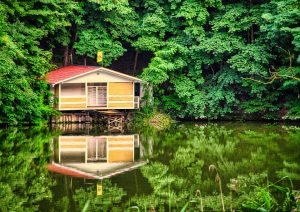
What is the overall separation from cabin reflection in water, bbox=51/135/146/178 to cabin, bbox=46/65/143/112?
7650mm

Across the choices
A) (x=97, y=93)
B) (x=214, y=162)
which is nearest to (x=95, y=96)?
(x=97, y=93)

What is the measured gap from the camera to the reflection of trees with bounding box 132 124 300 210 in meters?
10.2

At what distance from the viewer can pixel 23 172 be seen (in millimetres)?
12789

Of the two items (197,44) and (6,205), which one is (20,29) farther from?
(6,205)

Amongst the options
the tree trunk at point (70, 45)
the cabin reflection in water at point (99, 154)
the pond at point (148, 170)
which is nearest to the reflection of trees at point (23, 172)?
the pond at point (148, 170)

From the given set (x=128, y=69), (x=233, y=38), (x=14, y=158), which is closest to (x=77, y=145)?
(x=14, y=158)

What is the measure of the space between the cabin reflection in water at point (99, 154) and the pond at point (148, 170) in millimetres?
26

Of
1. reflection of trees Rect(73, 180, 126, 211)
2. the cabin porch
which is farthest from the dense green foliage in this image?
reflection of trees Rect(73, 180, 126, 211)

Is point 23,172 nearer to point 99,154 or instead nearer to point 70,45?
point 99,154

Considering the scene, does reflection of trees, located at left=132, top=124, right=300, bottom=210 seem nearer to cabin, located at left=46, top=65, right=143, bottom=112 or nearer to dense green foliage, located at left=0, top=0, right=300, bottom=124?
dense green foliage, located at left=0, top=0, right=300, bottom=124

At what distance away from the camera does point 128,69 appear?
37.5m

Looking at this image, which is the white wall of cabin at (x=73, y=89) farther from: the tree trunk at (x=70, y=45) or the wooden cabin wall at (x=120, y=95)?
the tree trunk at (x=70, y=45)

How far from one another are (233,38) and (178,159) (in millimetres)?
16463

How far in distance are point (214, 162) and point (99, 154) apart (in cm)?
368
